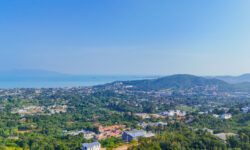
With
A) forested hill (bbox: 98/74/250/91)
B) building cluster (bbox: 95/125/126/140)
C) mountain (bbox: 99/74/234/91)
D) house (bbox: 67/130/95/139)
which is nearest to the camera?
house (bbox: 67/130/95/139)

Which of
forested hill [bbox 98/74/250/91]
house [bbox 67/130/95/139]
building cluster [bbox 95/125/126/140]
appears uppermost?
forested hill [bbox 98/74/250/91]

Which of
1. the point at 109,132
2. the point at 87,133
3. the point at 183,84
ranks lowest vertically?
the point at 109,132

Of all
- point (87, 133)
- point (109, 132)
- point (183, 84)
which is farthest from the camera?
point (183, 84)

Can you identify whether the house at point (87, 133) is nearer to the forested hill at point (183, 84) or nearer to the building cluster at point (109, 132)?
the building cluster at point (109, 132)

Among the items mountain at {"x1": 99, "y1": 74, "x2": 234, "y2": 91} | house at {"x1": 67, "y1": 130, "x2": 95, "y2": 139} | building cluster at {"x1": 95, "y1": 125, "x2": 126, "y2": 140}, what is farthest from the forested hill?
house at {"x1": 67, "y1": 130, "x2": 95, "y2": 139}

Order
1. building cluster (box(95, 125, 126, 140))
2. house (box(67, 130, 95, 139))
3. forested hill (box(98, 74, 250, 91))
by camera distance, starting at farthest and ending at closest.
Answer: forested hill (box(98, 74, 250, 91)) → building cluster (box(95, 125, 126, 140)) → house (box(67, 130, 95, 139))

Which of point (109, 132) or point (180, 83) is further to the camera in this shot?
point (180, 83)

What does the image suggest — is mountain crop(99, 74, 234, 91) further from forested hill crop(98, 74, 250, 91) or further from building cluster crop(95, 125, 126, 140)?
building cluster crop(95, 125, 126, 140)

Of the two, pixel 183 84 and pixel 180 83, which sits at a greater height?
pixel 180 83

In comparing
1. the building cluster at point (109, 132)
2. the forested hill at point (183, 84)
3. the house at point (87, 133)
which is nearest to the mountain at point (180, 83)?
the forested hill at point (183, 84)

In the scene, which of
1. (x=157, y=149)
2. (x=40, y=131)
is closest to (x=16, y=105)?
(x=40, y=131)

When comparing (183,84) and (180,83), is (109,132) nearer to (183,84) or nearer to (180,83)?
(183,84)

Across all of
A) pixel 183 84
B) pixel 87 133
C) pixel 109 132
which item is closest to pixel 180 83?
pixel 183 84
